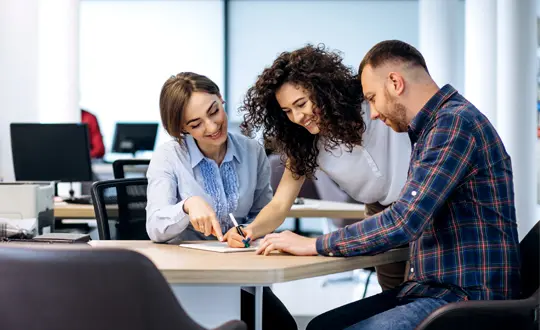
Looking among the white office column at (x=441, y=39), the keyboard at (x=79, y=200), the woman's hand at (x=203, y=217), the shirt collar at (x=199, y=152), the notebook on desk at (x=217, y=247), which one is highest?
the white office column at (x=441, y=39)

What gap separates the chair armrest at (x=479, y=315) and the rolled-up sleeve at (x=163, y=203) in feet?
2.90

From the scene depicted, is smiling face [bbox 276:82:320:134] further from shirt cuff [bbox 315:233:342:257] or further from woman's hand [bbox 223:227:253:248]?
shirt cuff [bbox 315:233:342:257]

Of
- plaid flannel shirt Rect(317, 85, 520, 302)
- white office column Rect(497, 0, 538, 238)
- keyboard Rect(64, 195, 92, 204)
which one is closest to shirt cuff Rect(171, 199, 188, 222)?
plaid flannel shirt Rect(317, 85, 520, 302)

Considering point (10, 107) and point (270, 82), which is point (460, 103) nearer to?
point (270, 82)

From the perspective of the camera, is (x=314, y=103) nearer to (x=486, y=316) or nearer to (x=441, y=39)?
(x=486, y=316)

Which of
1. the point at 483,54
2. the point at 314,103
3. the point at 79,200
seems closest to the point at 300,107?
the point at 314,103

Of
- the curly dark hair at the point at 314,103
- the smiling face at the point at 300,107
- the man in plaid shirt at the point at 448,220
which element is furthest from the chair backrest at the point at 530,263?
the smiling face at the point at 300,107

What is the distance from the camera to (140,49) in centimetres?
969

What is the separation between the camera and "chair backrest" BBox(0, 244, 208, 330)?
127cm

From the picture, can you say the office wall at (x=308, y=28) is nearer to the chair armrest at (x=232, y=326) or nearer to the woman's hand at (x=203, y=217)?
the woman's hand at (x=203, y=217)

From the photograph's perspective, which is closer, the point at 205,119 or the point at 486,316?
the point at 486,316

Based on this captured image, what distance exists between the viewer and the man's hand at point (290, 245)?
2.03m

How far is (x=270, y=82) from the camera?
2453 millimetres

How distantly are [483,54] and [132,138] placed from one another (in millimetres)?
4186
